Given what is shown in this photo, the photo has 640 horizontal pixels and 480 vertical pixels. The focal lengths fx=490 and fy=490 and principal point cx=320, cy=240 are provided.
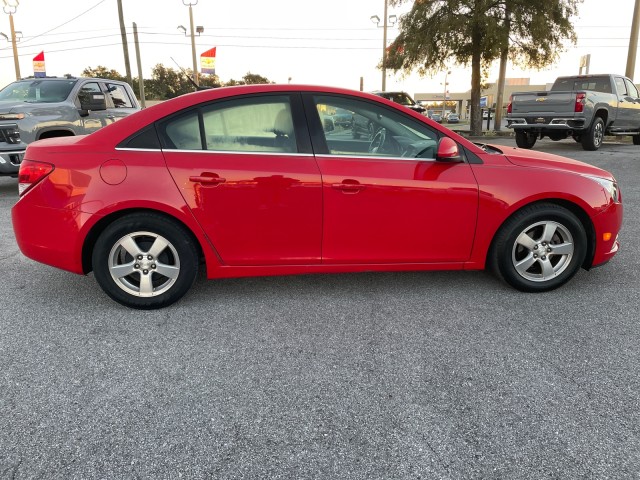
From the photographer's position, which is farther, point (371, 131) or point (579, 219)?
point (579, 219)

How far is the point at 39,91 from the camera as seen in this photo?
8570 mm

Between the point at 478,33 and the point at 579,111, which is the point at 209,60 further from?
the point at 579,111

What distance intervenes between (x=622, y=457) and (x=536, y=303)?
1736 millimetres

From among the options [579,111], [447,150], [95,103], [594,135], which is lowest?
[594,135]

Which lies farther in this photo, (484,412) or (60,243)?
(60,243)

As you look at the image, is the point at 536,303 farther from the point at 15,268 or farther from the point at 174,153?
the point at 15,268

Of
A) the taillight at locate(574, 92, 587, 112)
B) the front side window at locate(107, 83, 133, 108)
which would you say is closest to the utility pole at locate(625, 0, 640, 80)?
the taillight at locate(574, 92, 587, 112)

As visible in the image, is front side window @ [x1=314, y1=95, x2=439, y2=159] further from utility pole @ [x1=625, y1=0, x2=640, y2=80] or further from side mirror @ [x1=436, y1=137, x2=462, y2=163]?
utility pole @ [x1=625, y1=0, x2=640, y2=80]

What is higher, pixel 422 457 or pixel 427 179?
pixel 427 179

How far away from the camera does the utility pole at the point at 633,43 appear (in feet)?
59.7

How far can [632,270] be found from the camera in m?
4.38

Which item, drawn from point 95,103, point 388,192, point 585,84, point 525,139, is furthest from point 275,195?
point 585,84

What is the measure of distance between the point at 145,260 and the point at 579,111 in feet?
42.6

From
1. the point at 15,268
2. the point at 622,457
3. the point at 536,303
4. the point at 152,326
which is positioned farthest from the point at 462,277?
the point at 15,268
